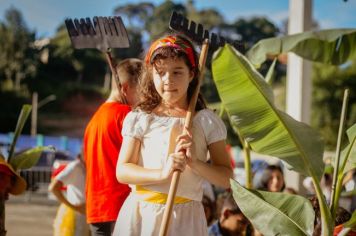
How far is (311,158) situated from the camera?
2645 mm

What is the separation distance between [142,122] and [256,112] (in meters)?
0.47

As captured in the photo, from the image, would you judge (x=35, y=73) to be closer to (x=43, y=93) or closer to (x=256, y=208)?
(x=43, y=93)

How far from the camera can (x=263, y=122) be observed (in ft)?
8.63

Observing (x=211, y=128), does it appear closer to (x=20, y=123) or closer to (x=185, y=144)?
(x=185, y=144)

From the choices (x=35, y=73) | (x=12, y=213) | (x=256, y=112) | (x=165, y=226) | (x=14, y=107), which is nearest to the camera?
(x=165, y=226)

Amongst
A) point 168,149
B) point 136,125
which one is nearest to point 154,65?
point 136,125

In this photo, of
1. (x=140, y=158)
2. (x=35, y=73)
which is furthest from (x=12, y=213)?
(x=35, y=73)

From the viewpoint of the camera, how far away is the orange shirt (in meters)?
3.71

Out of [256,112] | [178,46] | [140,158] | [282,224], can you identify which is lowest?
[282,224]

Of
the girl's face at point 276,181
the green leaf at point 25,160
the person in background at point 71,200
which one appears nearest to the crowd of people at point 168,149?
the green leaf at point 25,160

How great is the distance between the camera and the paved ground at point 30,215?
40.4 feet

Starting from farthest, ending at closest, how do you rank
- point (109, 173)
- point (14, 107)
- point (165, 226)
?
point (14, 107) < point (109, 173) < point (165, 226)

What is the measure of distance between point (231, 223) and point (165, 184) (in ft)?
7.16

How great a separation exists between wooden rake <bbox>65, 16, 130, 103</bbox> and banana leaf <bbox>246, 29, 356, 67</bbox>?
80 cm
